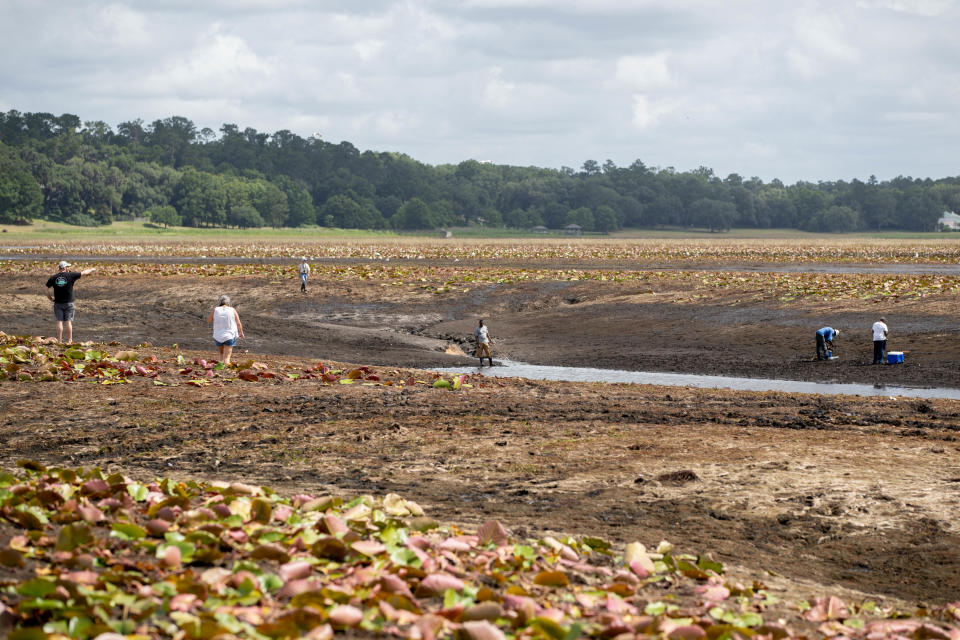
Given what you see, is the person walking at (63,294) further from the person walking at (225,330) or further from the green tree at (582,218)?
the green tree at (582,218)

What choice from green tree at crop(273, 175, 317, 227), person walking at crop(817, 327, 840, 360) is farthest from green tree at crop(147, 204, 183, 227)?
person walking at crop(817, 327, 840, 360)

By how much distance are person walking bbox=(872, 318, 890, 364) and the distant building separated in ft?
618

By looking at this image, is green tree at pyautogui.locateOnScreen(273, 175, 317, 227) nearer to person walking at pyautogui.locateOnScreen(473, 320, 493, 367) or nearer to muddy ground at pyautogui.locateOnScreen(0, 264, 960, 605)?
A: person walking at pyautogui.locateOnScreen(473, 320, 493, 367)

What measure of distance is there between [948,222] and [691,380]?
193499 mm

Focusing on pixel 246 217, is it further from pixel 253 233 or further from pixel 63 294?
pixel 63 294

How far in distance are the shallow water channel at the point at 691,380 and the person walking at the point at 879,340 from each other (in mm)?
2395

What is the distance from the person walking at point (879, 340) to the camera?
961 inches

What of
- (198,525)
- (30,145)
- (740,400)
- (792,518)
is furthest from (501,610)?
(30,145)

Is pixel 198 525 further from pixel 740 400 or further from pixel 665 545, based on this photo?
pixel 740 400

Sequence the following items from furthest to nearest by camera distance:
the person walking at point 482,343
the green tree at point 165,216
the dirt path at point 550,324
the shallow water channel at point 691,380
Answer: the green tree at point 165,216 → the dirt path at point 550,324 → the person walking at point 482,343 → the shallow water channel at point 691,380

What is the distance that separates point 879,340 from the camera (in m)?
24.5

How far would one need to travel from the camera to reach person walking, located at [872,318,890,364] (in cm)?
2442

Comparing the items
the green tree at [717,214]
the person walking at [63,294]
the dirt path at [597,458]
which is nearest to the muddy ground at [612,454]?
the dirt path at [597,458]

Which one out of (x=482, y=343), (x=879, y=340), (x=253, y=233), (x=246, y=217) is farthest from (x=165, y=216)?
(x=879, y=340)
